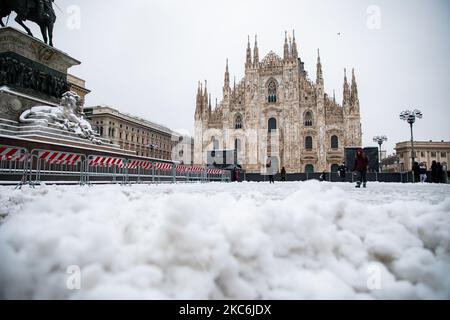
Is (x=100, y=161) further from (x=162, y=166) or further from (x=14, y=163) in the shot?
(x=162, y=166)

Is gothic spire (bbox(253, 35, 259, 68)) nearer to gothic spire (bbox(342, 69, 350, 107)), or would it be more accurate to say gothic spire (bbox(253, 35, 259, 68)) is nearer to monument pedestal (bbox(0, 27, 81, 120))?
gothic spire (bbox(342, 69, 350, 107))

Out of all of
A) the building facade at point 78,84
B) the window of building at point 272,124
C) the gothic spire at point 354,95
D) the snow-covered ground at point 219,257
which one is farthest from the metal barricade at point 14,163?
the gothic spire at point 354,95

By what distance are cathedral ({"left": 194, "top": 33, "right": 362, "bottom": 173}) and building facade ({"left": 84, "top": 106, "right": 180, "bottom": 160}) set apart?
422 inches

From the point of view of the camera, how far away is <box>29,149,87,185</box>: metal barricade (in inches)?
330

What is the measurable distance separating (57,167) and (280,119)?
33271 millimetres

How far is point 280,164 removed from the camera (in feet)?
127

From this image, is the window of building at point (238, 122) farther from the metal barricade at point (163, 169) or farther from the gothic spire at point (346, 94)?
the metal barricade at point (163, 169)

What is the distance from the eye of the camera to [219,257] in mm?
1160

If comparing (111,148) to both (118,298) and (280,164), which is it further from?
(280,164)

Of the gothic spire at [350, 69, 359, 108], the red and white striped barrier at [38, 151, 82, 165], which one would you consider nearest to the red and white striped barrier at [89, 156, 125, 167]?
the red and white striped barrier at [38, 151, 82, 165]

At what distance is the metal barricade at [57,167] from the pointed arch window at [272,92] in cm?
3373

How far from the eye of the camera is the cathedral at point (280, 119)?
1470 inches

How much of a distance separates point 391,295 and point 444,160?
258ft
